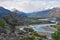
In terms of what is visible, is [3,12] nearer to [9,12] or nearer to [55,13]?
[9,12]

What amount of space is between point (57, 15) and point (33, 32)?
156 cm

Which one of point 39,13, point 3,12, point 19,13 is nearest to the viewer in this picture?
point 3,12

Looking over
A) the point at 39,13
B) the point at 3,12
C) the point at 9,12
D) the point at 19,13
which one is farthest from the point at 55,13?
the point at 3,12

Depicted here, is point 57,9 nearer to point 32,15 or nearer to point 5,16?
point 32,15

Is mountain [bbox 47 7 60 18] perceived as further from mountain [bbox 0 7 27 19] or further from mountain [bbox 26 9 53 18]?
mountain [bbox 0 7 27 19]

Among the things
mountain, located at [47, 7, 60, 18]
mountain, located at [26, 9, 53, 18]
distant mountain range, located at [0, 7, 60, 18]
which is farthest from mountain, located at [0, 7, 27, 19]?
mountain, located at [47, 7, 60, 18]

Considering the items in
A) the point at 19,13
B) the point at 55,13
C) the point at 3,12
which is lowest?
the point at 55,13

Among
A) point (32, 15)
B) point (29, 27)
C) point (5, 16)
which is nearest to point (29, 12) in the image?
point (32, 15)

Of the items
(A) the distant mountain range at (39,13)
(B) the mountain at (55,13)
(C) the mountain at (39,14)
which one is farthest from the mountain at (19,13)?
(B) the mountain at (55,13)

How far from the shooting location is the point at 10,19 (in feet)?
28.0

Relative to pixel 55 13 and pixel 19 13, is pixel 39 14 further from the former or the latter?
pixel 19 13

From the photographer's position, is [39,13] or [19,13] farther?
[19,13]

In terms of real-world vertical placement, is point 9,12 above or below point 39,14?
above

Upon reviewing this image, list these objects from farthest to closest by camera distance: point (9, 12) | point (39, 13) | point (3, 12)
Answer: point (9, 12)
point (39, 13)
point (3, 12)
